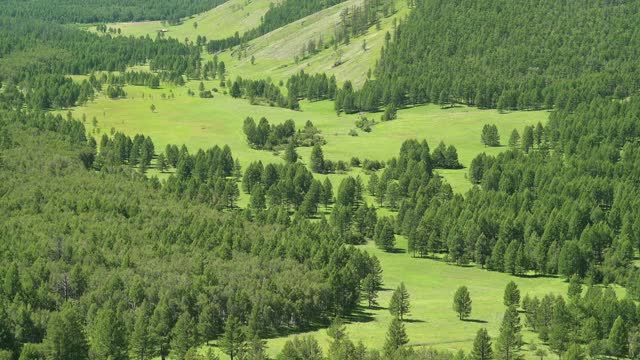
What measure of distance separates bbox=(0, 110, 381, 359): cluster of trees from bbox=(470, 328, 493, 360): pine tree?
2831cm

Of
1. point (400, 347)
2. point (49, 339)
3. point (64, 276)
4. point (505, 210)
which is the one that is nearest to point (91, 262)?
point (64, 276)

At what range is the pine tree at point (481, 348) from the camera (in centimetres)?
11212

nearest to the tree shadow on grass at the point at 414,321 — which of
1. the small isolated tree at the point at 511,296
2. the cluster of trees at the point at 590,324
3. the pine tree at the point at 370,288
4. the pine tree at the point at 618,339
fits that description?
the pine tree at the point at 370,288

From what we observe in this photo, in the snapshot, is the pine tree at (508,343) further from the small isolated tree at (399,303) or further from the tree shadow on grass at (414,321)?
the small isolated tree at (399,303)

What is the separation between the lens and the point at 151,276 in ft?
449

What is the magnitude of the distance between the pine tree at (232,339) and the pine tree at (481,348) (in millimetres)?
31201

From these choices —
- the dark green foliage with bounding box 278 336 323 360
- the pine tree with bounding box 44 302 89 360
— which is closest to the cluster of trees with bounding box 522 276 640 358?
the dark green foliage with bounding box 278 336 323 360

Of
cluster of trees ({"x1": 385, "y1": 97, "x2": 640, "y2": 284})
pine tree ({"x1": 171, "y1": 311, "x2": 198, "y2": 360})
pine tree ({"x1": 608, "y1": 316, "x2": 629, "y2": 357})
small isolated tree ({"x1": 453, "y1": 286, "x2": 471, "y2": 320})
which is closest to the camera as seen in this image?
pine tree ({"x1": 171, "y1": 311, "x2": 198, "y2": 360})

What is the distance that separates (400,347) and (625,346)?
32039mm

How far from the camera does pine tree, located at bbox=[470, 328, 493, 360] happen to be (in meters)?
112

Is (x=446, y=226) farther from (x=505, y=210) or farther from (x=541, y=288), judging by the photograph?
(x=541, y=288)

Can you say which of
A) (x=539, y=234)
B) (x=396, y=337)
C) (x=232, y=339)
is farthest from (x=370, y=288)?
(x=539, y=234)

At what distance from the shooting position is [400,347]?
11262 centimetres

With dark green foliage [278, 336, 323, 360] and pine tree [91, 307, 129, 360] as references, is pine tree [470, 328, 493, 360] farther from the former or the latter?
pine tree [91, 307, 129, 360]
